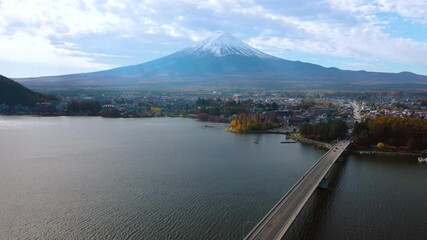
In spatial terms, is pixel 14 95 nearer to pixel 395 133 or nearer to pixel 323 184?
pixel 395 133

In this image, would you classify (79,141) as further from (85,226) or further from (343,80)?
(343,80)

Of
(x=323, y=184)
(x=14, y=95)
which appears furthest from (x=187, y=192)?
(x=14, y=95)

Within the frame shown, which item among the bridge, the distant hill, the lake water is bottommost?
the lake water

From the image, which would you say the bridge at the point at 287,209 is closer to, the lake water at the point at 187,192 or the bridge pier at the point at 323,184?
the bridge pier at the point at 323,184

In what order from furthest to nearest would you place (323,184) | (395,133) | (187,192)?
(395,133) < (323,184) < (187,192)

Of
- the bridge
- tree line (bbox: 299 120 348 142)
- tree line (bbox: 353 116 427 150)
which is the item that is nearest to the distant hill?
tree line (bbox: 299 120 348 142)

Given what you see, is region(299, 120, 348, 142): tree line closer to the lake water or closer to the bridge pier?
the lake water

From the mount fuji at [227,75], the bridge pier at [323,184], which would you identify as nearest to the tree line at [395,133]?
the bridge pier at [323,184]

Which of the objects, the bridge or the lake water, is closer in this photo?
the bridge
